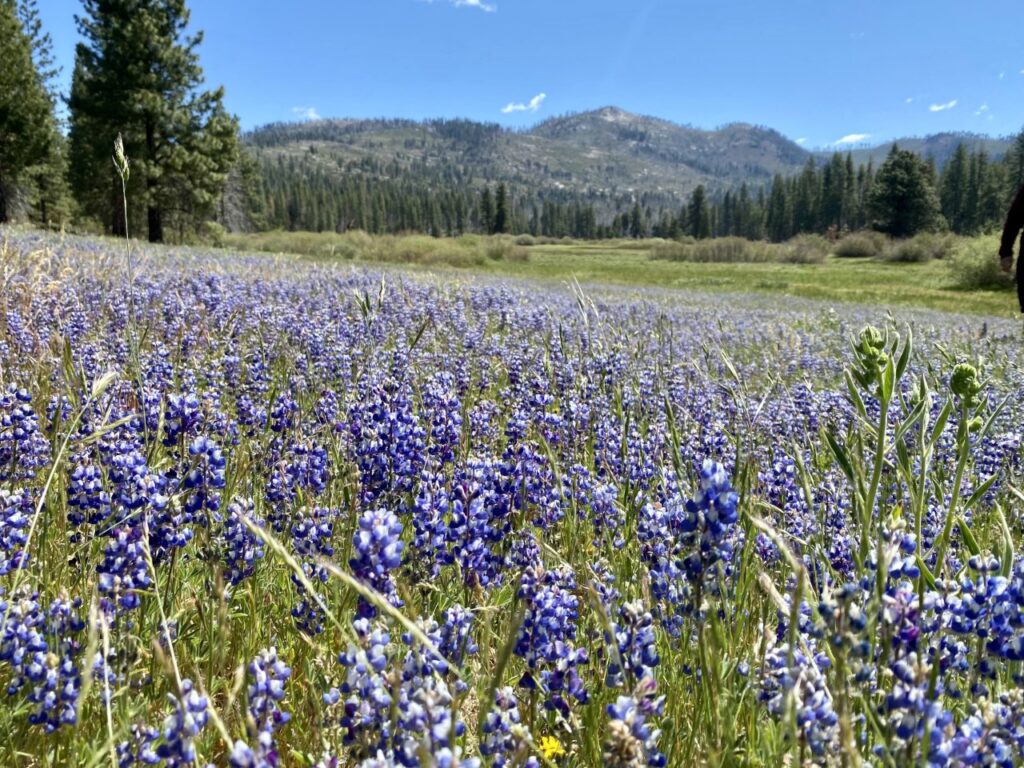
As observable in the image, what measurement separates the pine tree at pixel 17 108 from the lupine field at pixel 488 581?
36.6 m

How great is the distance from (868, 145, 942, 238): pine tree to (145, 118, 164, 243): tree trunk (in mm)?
89051

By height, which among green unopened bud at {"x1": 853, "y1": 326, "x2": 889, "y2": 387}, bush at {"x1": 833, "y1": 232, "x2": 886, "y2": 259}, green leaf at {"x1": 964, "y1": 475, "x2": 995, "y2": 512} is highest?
bush at {"x1": 833, "y1": 232, "x2": 886, "y2": 259}

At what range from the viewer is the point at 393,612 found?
0.94 meters

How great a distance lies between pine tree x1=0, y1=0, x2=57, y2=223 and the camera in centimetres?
3300

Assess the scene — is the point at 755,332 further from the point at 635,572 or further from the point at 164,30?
the point at 164,30

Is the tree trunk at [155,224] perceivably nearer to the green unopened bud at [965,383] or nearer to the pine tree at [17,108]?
the pine tree at [17,108]

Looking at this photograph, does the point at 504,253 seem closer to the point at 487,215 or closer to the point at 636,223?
the point at 487,215

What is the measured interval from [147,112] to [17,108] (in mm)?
6291

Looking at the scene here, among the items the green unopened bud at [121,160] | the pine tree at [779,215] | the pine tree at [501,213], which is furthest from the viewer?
the pine tree at [501,213]

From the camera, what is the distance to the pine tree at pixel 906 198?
303ft

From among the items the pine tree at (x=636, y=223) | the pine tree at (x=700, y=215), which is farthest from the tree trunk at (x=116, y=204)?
the pine tree at (x=636, y=223)

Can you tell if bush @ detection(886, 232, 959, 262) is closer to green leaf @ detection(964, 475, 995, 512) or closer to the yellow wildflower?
green leaf @ detection(964, 475, 995, 512)

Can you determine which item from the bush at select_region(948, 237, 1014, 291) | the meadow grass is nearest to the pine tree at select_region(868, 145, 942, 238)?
the meadow grass

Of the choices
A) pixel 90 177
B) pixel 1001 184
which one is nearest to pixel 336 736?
pixel 90 177
